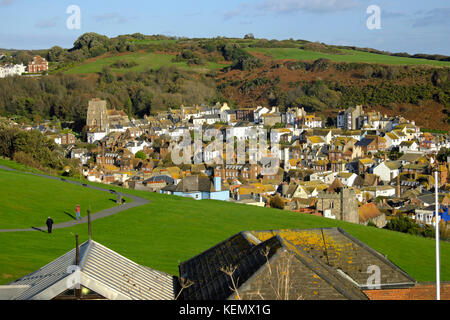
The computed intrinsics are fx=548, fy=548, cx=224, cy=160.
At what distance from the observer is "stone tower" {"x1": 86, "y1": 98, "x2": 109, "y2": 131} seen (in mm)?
97125

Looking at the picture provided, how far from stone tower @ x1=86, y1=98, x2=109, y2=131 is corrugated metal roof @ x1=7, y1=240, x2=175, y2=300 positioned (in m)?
87.7

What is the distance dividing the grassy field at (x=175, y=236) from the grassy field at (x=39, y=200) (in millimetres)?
715

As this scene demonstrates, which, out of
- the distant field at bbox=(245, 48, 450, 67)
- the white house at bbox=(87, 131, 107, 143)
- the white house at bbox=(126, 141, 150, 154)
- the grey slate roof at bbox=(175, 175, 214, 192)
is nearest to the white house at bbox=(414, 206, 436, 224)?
the grey slate roof at bbox=(175, 175, 214, 192)

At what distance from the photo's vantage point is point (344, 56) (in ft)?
493

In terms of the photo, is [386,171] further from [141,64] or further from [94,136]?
[141,64]

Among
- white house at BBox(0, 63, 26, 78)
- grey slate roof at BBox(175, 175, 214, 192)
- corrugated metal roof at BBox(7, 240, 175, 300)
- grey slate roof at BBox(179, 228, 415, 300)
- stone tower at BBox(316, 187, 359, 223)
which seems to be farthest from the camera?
white house at BBox(0, 63, 26, 78)

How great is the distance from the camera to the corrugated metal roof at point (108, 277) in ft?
26.5

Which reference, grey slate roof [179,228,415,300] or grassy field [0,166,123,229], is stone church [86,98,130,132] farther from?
grey slate roof [179,228,415,300]

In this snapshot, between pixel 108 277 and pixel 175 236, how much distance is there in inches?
533

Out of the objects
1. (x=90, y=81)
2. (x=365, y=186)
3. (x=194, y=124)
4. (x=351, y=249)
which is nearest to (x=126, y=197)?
(x=351, y=249)

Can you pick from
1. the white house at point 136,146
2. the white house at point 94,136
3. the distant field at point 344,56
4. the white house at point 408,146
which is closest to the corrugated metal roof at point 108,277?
the white house at point 136,146

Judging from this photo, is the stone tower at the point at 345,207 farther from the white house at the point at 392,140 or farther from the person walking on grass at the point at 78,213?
the white house at the point at 392,140

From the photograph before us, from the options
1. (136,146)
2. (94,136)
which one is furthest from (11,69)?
(136,146)
